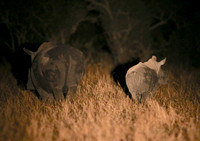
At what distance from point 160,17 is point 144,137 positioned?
6.08 metres

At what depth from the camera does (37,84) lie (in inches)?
180

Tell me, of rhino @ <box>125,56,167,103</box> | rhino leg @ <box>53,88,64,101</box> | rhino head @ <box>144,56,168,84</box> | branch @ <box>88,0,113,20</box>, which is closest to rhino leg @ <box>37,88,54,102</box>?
rhino leg @ <box>53,88,64,101</box>

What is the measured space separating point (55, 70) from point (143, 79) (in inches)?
64.6

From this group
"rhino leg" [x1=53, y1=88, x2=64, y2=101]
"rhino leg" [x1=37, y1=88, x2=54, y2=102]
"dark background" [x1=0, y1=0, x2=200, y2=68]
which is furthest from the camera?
"dark background" [x1=0, y1=0, x2=200, y2=68]

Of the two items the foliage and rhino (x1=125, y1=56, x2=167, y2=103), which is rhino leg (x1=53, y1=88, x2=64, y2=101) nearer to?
rhino (x1=125, y1=56, x2=167, y2=103)

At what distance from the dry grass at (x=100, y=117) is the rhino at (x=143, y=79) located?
20 centimetres

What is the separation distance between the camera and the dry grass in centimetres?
343

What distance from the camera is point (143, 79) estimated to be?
4578 mm

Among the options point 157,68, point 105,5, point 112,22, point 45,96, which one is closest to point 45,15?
point 105,5

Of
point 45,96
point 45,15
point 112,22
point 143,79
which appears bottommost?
point 45,96

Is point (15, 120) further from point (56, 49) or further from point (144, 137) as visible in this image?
point (144, 137)

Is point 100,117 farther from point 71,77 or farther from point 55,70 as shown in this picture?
point 55,70

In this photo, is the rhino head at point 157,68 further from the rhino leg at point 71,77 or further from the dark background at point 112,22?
the dark background at point 112,22

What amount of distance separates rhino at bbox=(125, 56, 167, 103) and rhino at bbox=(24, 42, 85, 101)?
3.22 feet
